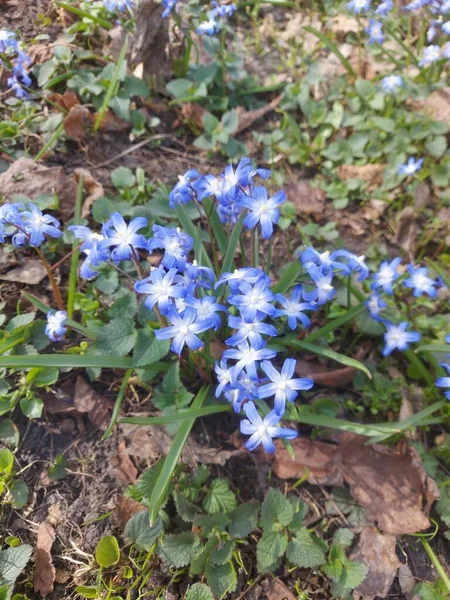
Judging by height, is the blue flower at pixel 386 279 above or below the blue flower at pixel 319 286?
below

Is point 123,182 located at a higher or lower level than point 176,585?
higher

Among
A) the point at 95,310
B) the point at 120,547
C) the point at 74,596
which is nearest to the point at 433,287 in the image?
the point at 95,310

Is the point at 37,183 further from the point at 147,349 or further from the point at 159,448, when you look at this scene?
the point at 159,448

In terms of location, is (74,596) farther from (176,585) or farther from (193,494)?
(193,494)

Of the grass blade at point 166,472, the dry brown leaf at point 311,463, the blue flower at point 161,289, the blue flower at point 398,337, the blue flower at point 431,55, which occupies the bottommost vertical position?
the dry brown leaf at point 311,463

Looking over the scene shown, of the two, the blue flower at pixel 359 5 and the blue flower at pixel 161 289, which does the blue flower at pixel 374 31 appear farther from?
the blue flower at pixel 161 289

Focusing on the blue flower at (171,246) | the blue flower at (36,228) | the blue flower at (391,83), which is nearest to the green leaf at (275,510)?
the blue flower at (171,246)
